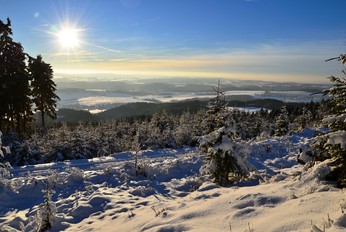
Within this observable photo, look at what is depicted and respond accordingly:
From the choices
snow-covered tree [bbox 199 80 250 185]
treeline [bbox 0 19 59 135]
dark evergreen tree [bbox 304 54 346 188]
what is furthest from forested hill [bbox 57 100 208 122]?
dark evergreen tree [bbox 304 54 346 188]

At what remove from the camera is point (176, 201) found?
781 centimetres

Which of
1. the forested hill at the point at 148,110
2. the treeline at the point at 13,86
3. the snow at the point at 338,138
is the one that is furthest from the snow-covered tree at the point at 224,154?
the forested hill at the point at 148,110

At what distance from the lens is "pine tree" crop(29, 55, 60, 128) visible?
3136 centimetres

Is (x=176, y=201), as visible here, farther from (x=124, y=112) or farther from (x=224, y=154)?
(x=124, y=112)

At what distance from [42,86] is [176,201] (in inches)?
1128

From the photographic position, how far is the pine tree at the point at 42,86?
103ft

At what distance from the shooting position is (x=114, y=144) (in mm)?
34812

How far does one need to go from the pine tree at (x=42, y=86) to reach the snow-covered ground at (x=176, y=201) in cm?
1888

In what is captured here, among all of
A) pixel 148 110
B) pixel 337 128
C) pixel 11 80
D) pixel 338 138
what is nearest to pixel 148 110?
pixel 148 110

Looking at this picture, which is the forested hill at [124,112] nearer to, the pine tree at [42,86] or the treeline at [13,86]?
the pine tree at [42,86]

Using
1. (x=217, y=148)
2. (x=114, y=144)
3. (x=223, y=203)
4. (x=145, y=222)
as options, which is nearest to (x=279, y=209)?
(x=223, y=203)

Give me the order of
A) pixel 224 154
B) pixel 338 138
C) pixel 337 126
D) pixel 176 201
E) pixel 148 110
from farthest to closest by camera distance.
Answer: pixel 148 110 → pixel 224 154 → pixel 176 201 → pixel 337 126 → pixel 338 138

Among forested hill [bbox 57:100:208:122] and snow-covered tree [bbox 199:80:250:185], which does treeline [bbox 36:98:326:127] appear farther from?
snow-covered tree [bbox 199:80:250:185]

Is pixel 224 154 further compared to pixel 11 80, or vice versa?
pixel 11 80
